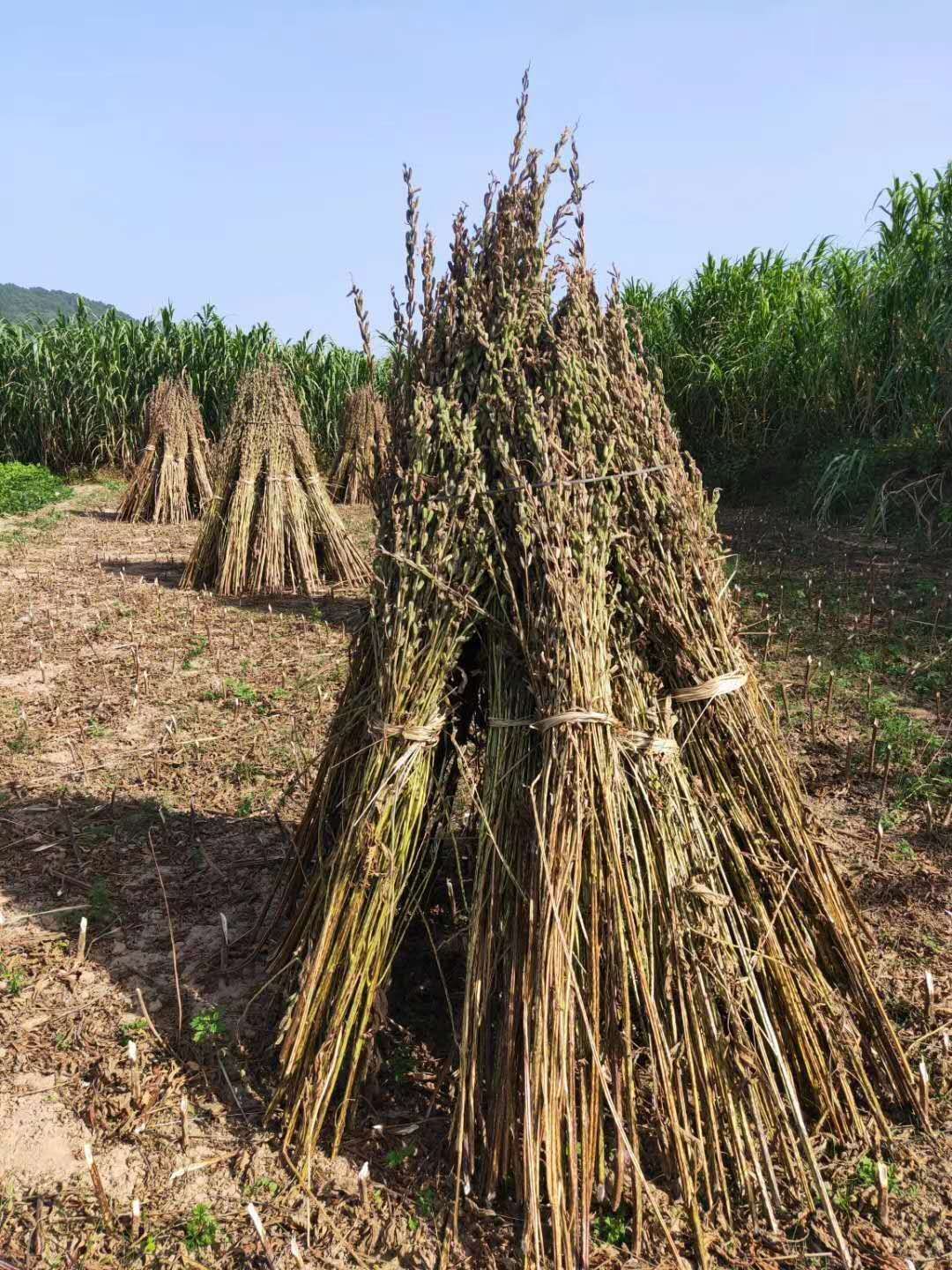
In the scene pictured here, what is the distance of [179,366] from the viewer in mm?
16922

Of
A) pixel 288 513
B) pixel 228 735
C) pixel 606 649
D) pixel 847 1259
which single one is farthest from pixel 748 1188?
pixel 288 513

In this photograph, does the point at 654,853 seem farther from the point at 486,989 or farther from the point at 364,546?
the point at 364,546

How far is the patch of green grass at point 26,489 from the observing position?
40.2 ft

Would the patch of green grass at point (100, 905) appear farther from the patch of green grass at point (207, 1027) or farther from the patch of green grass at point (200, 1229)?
the patch of green grass at point (200, 1229)

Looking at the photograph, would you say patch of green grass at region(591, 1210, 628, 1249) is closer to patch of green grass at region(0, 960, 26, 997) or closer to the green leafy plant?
the green leafy plant

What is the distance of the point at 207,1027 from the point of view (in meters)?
2.48

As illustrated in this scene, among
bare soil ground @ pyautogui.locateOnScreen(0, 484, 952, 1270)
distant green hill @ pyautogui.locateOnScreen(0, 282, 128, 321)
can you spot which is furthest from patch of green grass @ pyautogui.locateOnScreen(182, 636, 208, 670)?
distant green hill @ pyautogui.locateOnScreen(0, 282, 128, 321)

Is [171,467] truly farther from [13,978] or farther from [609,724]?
[609,724]

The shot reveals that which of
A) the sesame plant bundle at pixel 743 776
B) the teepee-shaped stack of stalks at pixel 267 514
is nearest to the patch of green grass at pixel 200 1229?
the sesame plant bundle at pixel 743 776

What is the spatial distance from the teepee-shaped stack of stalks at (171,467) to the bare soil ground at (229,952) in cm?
639

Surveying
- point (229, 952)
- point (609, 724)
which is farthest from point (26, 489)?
point (609, 724)

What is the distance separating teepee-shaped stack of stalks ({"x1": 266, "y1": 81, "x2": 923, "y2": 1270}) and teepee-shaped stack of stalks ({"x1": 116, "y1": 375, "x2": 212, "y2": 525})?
10212mm

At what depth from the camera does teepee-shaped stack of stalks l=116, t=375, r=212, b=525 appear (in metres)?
12.4

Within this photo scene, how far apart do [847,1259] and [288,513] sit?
6792mm
